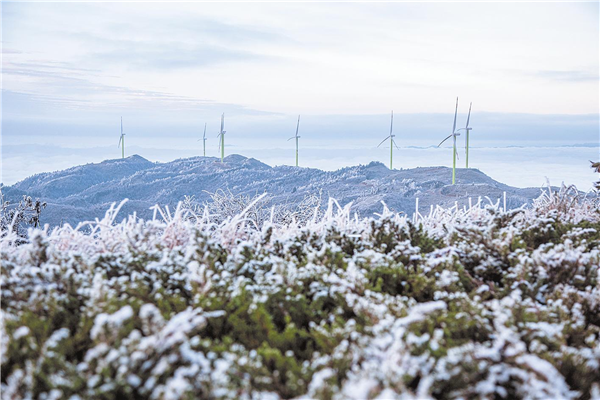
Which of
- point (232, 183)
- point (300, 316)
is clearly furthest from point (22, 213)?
point (232, 183)

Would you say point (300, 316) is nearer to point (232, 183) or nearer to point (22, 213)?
point (22, 213)

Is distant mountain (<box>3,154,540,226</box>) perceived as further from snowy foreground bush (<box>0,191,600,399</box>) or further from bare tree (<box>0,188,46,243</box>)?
snowy foreground bush (<box>0,191,600,399</box>)

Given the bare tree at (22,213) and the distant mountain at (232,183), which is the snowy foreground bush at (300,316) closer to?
the bare tree at (22,213)

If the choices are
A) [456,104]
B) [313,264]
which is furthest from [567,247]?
[456,104]

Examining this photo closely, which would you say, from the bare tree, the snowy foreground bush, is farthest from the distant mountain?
the snowy foreground bush

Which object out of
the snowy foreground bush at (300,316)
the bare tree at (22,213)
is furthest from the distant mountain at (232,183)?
the snowy foreground bush at (300,316)

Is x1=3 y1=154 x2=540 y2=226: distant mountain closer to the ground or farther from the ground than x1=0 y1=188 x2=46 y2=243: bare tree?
closer to the ground
